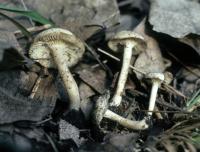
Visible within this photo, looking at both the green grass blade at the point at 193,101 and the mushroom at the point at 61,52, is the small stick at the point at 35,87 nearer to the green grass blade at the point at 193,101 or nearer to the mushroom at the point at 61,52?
the mushroom at the point at 61,52

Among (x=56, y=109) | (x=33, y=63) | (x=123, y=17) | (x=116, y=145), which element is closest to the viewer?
(x=116, y=145)

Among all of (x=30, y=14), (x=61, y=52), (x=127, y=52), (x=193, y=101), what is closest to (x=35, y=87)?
(x=61, y=52)

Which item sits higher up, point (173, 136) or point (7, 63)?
point (7, 63)

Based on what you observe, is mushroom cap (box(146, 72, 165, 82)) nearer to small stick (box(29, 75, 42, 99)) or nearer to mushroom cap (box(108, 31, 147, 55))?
mushroom cap (box(108, 31, 147, 55))

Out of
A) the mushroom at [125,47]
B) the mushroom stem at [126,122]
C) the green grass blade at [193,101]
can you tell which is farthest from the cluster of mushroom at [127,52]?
the green grass blade at [193,101]

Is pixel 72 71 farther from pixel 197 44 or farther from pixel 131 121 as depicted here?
pixel 197 44

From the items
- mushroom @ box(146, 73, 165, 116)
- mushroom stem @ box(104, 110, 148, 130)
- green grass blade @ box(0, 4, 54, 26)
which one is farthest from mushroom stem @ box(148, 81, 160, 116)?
green grass blade @ box(0, 4, 54, 26)

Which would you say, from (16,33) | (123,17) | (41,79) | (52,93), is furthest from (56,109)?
(123,17)

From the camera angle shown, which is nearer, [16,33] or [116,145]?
[116,145]
